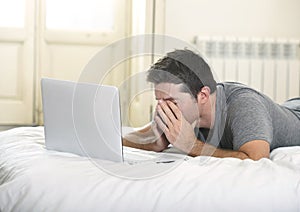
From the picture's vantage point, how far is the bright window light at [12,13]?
12.0 feet

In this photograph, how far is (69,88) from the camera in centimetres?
141

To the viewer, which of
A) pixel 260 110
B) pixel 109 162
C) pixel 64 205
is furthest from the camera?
pixel 260 110

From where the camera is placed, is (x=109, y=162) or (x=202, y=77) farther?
(x=202, y=77)

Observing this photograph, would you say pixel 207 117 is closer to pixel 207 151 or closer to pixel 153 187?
pixel 207 151

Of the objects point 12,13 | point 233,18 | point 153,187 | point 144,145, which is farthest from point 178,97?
point 12,13

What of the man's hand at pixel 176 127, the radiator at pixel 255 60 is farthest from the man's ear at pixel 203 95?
the radiator at pixel 255 60

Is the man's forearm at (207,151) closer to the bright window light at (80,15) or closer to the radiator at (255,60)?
the radiator at (255,60)

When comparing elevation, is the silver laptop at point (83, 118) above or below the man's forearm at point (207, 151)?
above

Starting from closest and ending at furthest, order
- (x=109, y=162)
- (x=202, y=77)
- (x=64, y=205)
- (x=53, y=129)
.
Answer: (x=64, y=205) → (x=109, y=162) → (x=53, y=129) → (x=202, y=77)

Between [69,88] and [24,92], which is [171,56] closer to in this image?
[69,88]

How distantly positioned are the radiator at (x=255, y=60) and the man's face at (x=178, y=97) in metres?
1.98

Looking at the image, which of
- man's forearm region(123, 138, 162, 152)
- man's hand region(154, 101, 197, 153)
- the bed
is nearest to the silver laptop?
the bed

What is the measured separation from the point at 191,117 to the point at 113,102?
1.41 feet

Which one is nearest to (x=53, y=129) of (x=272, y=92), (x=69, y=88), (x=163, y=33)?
(x=69, y=88)
